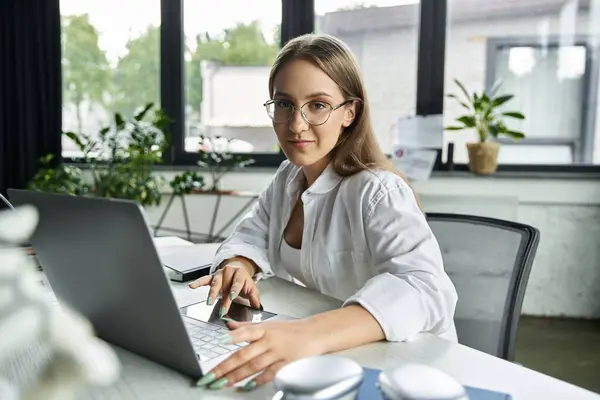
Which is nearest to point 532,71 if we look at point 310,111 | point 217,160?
point 217,160

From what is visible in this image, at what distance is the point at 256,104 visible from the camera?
3174 millimetres

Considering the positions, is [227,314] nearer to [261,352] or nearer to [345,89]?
[261,352]

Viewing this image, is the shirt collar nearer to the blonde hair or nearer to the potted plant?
the blonde hair

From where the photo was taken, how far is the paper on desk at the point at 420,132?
2869 mm

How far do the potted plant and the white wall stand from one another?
80 mm

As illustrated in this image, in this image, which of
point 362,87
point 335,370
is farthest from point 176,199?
point 335,370

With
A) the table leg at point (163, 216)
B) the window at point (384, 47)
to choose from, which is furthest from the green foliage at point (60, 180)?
the window at point (384, 47)

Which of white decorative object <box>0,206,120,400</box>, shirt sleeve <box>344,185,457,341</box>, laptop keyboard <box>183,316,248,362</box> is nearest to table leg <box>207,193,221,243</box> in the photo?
shirt sleeve <box>344,185,457,341</box>

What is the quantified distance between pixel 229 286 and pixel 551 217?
225cm

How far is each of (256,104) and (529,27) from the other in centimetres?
153

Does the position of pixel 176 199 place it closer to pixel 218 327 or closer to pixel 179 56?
pixel 179 56

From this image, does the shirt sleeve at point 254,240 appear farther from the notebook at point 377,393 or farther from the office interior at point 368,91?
the office interior at point 368,91

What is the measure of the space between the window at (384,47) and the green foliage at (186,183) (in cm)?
101

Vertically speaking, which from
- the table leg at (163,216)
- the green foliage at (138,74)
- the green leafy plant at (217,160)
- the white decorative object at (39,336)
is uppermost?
the green foliage at (138,74)
